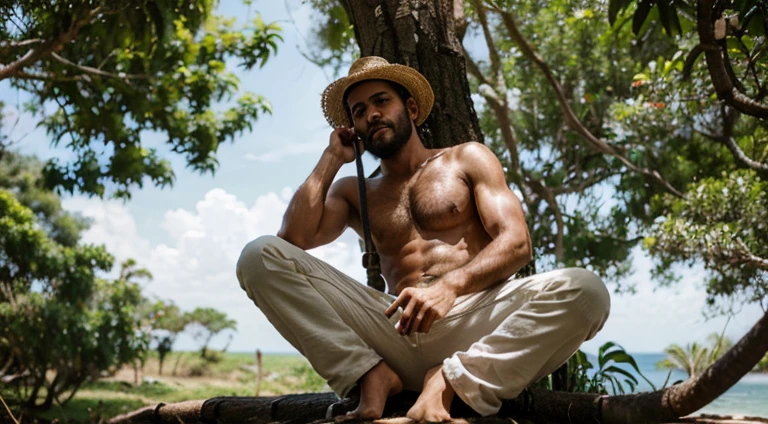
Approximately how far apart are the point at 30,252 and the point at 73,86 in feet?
17.0

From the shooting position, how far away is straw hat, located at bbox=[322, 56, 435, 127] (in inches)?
114

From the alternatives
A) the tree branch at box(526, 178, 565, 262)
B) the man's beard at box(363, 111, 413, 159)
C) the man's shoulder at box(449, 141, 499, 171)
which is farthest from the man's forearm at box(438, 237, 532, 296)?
the tree branch at box(526, 178, 565, 262)

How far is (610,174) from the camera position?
11.7 m

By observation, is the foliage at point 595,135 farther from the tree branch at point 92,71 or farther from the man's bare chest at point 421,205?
the man's bare chest at point 421,205

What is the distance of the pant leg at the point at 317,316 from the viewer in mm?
2436

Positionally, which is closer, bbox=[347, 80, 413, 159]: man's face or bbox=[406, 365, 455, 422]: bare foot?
bbox=[406, 365, 455, 422]: bare foot

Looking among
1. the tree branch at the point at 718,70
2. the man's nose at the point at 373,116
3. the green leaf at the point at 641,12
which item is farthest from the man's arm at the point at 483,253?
the tree branch at the point at 718,70

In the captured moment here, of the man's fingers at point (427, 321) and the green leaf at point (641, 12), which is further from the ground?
the green leaf at point (641, 12)

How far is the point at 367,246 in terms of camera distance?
2.77 m

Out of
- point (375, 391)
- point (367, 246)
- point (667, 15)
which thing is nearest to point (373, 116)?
point (367, 246)

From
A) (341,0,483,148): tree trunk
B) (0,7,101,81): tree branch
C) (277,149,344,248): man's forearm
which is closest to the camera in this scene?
(277,149,344,248): man's forearm

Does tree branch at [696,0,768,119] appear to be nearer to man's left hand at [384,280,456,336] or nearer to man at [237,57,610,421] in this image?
man at [237,57,610,421]

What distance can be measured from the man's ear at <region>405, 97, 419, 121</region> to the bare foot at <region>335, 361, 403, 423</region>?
1.16 m

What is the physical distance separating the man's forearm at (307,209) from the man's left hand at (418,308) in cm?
66
